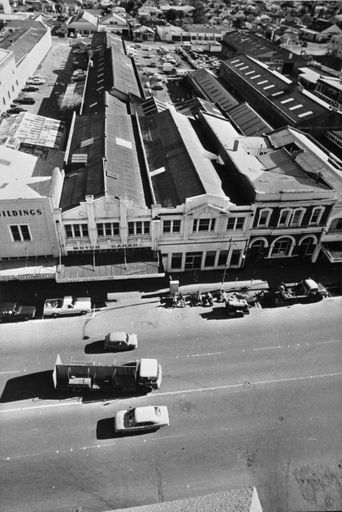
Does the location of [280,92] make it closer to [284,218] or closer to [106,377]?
[284,218]

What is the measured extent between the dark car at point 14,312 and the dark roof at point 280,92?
217 ft

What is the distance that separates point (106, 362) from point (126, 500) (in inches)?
568

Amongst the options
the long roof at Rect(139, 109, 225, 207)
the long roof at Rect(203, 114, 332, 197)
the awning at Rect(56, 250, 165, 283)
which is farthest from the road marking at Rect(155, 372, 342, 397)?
the long roof at Rect(139, 109, 225, 207)

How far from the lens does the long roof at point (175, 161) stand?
5184cm

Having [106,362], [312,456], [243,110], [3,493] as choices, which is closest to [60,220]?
[106,362]

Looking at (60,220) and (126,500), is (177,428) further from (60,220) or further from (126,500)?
(60,220)

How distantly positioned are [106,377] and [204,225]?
2362 centimetres

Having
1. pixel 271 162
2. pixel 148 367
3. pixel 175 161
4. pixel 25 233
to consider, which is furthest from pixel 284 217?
pixel 25 233

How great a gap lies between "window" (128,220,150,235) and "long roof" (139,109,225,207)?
4.21 m

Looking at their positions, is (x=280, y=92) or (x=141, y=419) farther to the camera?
(x=280, y=92)

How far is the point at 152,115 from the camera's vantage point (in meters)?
75.6

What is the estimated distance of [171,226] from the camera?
164ft

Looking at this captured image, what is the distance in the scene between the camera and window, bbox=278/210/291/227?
52.2 m

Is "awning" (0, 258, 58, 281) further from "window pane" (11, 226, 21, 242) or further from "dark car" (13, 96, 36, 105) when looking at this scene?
"dark car" (13, 96, 36, 105)
